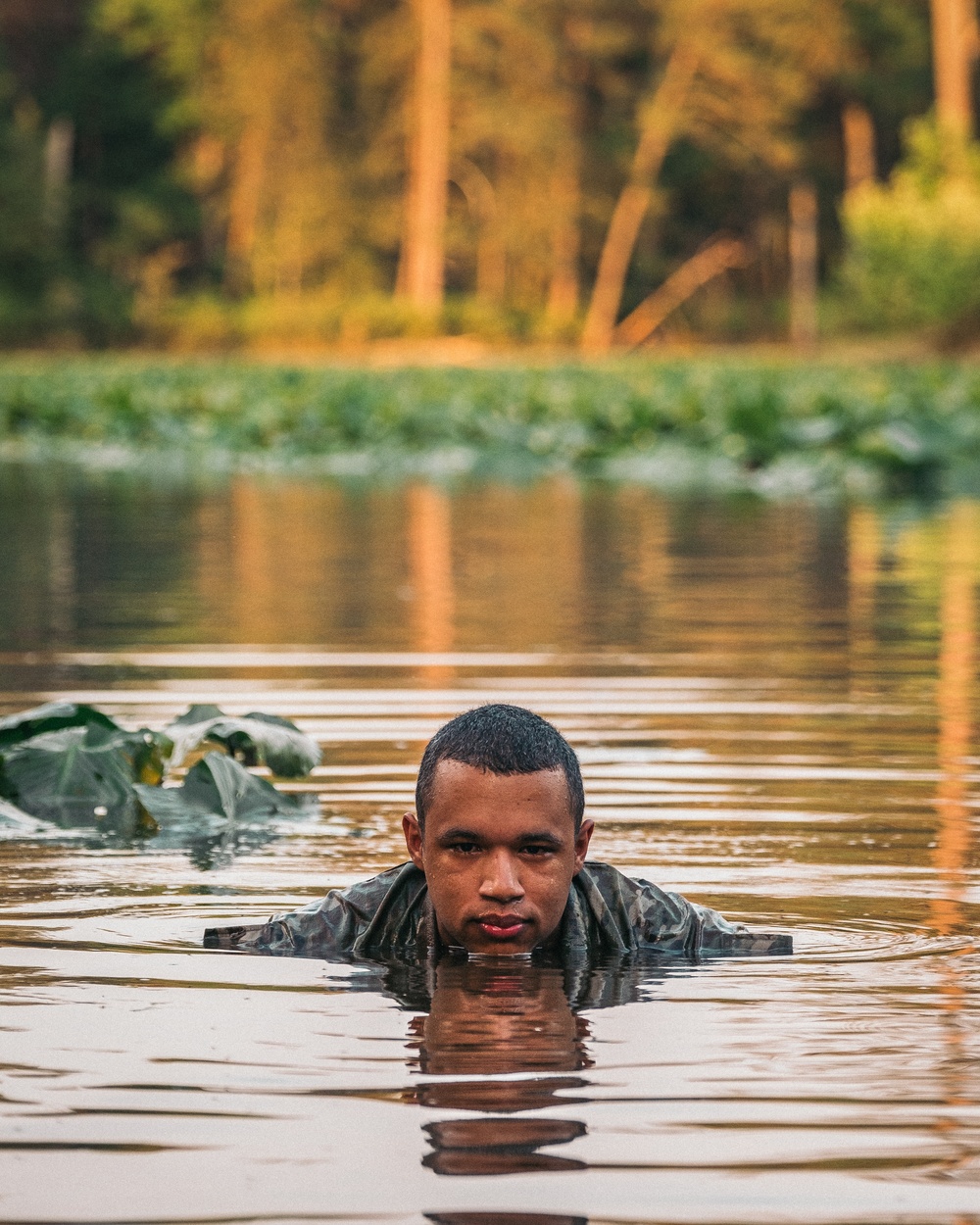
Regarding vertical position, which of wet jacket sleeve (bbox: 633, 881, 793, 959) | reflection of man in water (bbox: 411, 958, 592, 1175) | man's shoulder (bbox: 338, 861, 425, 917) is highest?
man's shoulder (bbox: 338, 861, 425, 917)

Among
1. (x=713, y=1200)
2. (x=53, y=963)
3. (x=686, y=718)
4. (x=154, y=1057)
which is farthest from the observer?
(x=686, y=718)

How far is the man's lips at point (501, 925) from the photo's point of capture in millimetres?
3490

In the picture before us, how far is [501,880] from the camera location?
11.3 feet

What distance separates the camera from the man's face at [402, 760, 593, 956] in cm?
347

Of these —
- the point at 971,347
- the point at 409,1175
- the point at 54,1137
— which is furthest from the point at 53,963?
the point at 971,347

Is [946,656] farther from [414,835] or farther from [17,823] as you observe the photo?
[414,835]

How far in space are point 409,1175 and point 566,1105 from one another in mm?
333

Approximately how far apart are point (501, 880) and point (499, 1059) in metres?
0.36

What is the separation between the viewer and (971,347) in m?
29.2

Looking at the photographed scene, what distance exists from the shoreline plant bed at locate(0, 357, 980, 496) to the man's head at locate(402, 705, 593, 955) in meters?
12.6

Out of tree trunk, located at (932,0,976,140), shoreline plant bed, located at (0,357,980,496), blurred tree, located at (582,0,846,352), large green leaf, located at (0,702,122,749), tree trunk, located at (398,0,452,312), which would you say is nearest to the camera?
large green leaf, located at (0,702,122,749)

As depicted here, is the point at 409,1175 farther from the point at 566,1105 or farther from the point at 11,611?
the point at 11,611

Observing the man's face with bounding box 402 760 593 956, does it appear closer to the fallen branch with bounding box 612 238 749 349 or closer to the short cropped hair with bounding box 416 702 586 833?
the short cropped hair with bounding box 416 702 586 833

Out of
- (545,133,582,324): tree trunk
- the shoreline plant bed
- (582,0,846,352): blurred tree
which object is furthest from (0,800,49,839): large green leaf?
(545,133,582,324): tree trunk
